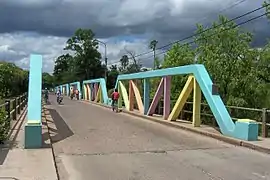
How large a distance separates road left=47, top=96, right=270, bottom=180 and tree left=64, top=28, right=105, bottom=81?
10217cm

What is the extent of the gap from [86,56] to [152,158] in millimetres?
108102

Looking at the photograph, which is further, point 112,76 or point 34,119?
point 112,76

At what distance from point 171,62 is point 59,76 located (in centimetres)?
11837

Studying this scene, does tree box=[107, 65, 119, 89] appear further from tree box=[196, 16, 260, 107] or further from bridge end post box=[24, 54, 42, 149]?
bridge end post box=[24, 54, 42, 149]

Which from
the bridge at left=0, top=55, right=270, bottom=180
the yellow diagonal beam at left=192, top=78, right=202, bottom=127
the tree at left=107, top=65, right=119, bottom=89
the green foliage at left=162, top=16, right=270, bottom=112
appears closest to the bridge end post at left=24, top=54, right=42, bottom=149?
the bridge at left=0, top=55, right=270, bottom=180

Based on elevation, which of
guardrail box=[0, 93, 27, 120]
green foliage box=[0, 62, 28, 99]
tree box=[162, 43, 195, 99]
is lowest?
guardrail box=[0, 93, 27, 120]

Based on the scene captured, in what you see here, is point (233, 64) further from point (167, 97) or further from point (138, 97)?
point (167, 97)

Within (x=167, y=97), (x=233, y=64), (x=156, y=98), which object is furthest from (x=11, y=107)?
(x=233, y=64)

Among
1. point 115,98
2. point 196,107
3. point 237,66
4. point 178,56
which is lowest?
point 196,107

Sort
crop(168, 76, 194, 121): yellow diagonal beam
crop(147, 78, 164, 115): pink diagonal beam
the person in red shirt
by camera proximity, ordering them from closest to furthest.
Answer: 1. crop(168, 76, 194, 121): yellow diagonal beam
2. crop(147, 78, 164, 115): pink diagonal beam
3. the person in red shirt

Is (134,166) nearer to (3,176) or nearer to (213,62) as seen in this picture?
(3,176)

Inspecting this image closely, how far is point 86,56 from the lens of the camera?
117438mm

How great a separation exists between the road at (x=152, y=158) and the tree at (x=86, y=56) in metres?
102

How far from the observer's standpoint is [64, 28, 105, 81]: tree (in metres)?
117
